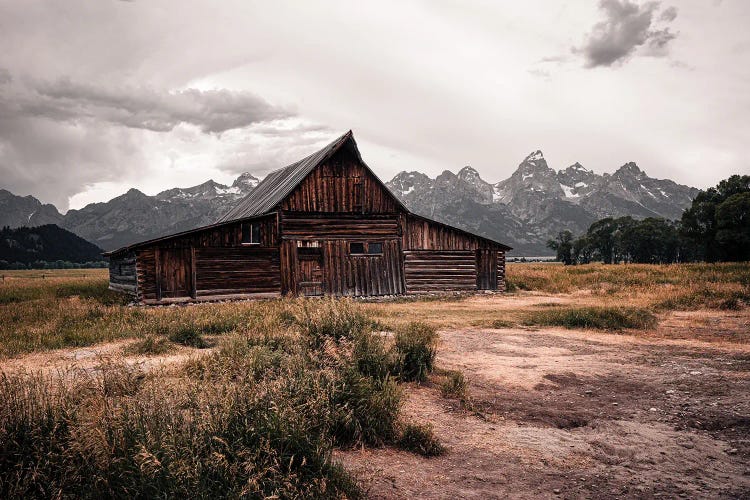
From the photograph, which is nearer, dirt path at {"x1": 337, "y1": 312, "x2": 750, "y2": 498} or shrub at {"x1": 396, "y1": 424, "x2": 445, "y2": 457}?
dirt path at {"x1": 337, "y1": 312, "x2": 750, "y2": 498}

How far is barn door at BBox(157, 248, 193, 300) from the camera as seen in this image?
20.7 meters

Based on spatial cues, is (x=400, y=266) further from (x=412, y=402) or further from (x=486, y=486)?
(x=486, y=486)

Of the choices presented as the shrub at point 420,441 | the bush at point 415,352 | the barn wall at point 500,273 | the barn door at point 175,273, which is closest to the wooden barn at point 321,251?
the barn door at point 175,273

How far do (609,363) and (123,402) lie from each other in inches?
341

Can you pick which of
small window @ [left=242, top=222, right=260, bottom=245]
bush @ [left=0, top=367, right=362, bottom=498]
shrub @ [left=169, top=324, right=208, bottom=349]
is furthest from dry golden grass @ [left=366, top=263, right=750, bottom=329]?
bush @ [left=0, top=367, right=362, bottom=498]

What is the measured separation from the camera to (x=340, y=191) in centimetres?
2497

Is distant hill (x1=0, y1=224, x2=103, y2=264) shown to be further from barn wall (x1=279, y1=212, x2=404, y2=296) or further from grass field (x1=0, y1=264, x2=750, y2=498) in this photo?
grass field (x1=0, y1=264, x2=750, y2=498)

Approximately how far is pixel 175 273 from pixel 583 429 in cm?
1948

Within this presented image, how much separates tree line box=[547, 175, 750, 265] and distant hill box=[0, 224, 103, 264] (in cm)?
15883

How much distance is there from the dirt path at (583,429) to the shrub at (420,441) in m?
0.14

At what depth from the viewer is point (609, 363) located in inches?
359

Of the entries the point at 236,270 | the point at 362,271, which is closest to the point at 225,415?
the point at 236,270

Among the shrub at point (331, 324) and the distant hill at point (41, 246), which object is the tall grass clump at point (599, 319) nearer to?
the shrub at point (331, 324)

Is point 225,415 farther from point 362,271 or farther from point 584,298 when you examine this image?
point 584,298
